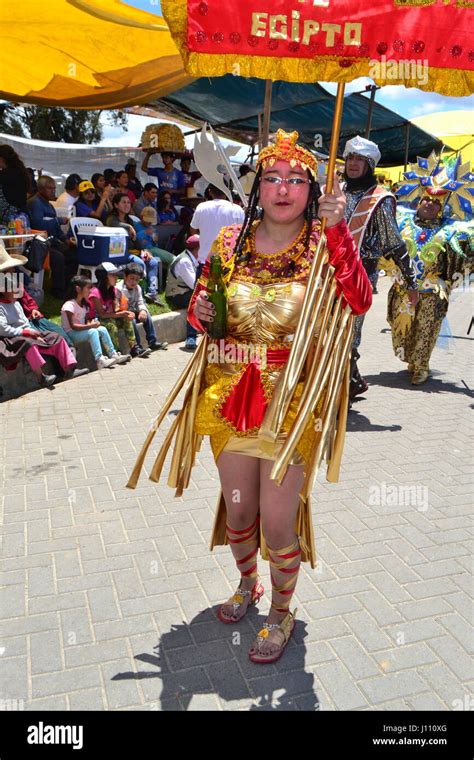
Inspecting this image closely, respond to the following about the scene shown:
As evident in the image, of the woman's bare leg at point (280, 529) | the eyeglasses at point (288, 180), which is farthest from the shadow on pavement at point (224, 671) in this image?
the eyeglasses at point (288, 180)

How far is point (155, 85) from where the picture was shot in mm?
8883

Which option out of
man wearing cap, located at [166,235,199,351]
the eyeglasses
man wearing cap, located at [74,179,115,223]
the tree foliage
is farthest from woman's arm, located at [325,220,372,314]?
the tree foliage

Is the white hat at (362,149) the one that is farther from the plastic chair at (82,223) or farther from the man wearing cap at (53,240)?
the man wearing cap at (53,240)

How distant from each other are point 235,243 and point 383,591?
213cm

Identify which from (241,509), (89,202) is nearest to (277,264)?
(241,509)

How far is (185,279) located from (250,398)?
6340 millimetres

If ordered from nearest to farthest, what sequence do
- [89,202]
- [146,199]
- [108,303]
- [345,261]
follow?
1. [345,261]
2. [108,303]
3. [89,202]
4. [146,199]

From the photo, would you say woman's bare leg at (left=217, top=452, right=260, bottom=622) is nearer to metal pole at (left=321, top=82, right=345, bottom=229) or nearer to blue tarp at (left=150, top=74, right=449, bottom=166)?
metal pole at (left=321, top=82, right=345, bottom=229)

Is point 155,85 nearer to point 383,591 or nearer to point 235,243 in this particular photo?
point 235,243

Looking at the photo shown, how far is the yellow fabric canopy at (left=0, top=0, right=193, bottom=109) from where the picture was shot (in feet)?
22.2

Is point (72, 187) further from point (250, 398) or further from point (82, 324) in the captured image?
point (250, 398)

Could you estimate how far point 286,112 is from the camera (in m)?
14.1

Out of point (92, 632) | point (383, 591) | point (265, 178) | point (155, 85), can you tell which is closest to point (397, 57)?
point (265, 178)

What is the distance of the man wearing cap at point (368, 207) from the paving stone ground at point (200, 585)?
1.81m
